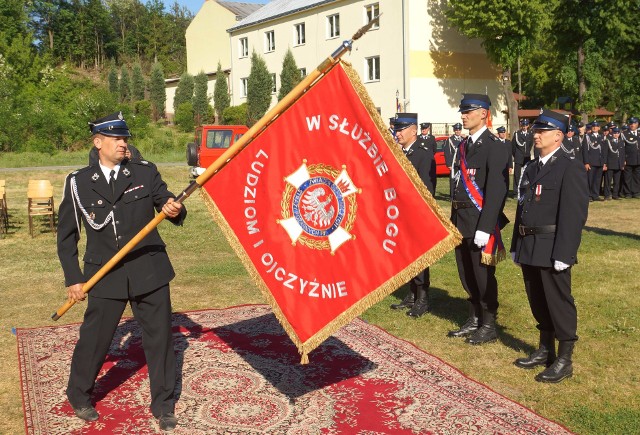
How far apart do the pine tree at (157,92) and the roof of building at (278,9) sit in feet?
26.6

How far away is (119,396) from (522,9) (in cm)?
3633

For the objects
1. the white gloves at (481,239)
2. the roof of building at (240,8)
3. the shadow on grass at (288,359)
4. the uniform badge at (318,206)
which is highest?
the roof of building at (240,8)

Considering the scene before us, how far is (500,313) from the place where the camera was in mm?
7656

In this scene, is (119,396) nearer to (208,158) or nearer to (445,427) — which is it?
(445,427)

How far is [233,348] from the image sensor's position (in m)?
6.57

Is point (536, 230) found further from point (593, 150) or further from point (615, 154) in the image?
point (615, 154)

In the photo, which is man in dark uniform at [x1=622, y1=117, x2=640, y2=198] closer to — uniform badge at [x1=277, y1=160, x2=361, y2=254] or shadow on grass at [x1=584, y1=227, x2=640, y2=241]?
shadow on grass at [x1=584, y1=227, x2=640, y2=241]

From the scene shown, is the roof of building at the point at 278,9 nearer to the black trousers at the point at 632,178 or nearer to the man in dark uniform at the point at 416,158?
the black trousers at the point at 632,178

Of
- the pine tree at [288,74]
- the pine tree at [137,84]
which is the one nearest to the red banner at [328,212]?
the pine tree at [288,74]

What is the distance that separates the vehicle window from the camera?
23625 mm

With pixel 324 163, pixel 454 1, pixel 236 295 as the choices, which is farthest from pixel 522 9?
pixel 324 163

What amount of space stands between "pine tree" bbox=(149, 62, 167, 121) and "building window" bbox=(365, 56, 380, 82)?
2189cm

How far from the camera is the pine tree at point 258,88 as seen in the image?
151 ft

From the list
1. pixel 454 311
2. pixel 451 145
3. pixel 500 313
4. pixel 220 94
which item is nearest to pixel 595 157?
pixel 451 145
